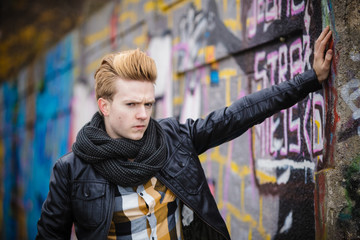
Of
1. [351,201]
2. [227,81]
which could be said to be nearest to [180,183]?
[351,201]

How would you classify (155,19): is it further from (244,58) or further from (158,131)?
(158,131)

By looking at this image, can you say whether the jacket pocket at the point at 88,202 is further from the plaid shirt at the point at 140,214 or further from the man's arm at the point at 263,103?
the man's arm at the point at 263,103

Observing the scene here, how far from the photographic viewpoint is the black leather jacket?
1955mm

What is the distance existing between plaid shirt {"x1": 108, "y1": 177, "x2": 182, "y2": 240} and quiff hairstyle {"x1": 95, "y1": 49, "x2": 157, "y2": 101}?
0.57 metres

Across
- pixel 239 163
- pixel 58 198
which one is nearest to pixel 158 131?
pixel 58 198

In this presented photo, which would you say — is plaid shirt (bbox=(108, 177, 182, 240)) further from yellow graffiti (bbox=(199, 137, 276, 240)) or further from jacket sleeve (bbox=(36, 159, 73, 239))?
yellow graffiti (bbox=(199, 137, 276, 240))

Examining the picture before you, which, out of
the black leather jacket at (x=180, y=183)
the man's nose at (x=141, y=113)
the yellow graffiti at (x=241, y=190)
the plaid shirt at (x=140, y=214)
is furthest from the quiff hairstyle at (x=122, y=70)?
the yellow graffiti at (x=241, y=190)

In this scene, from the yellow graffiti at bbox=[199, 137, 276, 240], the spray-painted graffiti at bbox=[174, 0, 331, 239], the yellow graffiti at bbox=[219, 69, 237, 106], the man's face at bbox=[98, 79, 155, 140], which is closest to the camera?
the man's face at bbox=[98, 79, 155, 140]

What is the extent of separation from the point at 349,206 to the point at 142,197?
42.6 inches

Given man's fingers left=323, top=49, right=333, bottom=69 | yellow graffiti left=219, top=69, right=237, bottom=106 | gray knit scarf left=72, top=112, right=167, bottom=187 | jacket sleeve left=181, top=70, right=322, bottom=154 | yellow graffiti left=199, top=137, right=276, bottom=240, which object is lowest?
yellow graffiti left=199, top=137, right=276, bottom=240

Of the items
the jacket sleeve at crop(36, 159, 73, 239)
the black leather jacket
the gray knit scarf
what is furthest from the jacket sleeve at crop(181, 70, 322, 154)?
the jacket sleeve at crop(36, 159, 73, 239)

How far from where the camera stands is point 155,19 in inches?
185

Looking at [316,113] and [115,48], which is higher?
[115,48]

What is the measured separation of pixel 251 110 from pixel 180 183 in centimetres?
59
